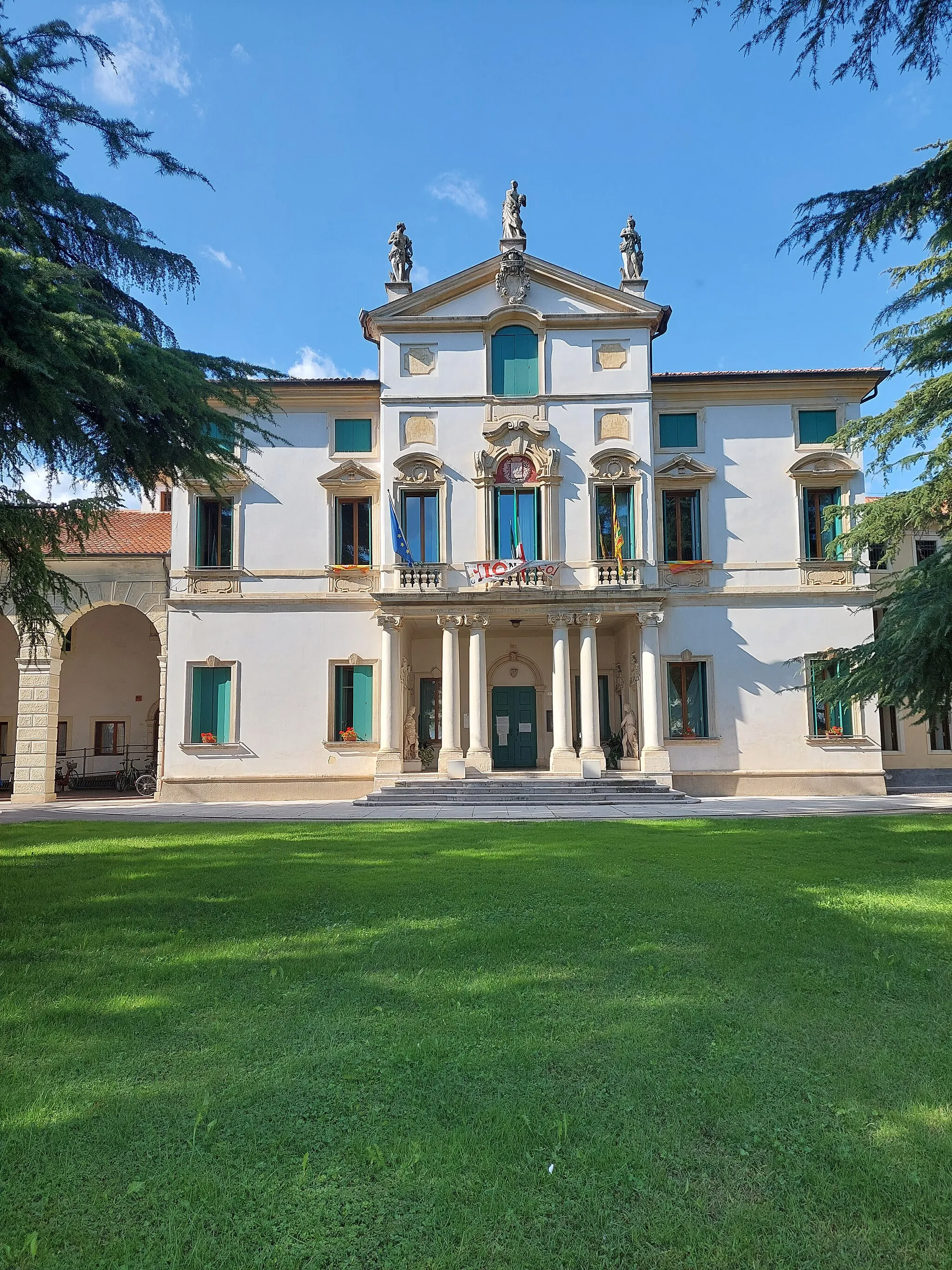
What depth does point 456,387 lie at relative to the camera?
21.2 m

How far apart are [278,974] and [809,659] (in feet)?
60.9

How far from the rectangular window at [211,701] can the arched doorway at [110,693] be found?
6519mm

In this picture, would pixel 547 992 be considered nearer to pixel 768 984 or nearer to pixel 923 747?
pixel 768 984

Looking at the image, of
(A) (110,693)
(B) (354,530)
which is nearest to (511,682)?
(B) (354,530)

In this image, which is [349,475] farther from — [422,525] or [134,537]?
[134,537]

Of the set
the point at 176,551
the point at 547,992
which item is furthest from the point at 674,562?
the point at 547,992

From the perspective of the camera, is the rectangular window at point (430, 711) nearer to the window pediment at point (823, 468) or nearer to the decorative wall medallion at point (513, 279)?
the decorative wall medallion at point (513, 279)

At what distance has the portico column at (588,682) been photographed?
65.9 feet

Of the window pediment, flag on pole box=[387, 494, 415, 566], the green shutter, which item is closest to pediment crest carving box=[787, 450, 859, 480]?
the window pediment

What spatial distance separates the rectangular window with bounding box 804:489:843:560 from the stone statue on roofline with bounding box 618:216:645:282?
7.90 meters

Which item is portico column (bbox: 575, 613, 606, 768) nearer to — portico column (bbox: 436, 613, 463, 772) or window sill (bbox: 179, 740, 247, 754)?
portico column (bbox: 436, 613, 463, 772)

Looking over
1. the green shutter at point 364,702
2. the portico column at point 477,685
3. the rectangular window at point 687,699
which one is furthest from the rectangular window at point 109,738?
the rectangular window at point 687,699

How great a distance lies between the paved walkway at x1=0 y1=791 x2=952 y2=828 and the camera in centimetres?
1532

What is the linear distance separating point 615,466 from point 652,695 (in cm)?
629
